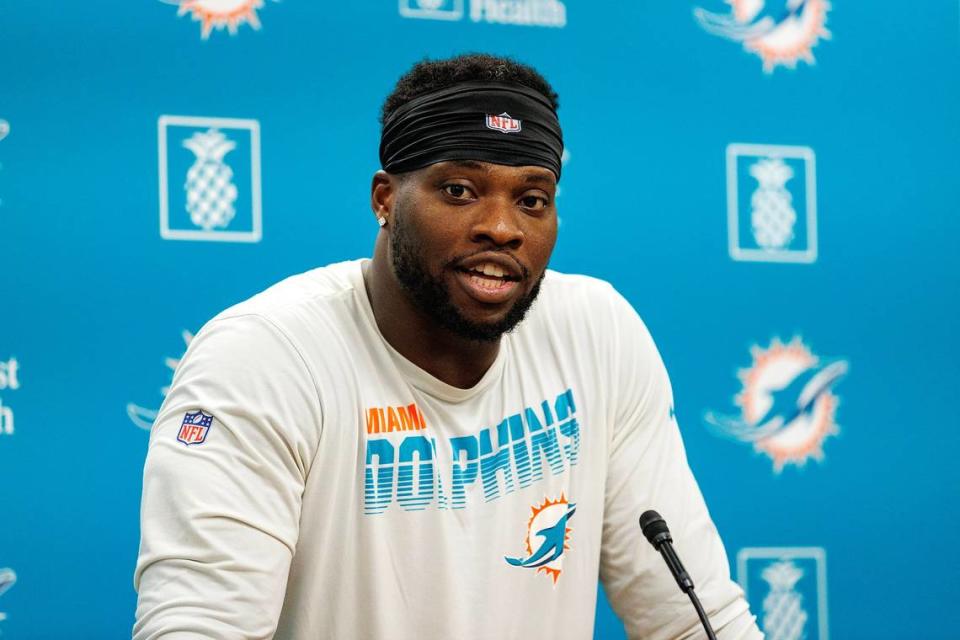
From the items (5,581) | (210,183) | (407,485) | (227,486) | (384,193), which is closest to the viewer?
(227,486)

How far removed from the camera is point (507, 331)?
5.86 feet

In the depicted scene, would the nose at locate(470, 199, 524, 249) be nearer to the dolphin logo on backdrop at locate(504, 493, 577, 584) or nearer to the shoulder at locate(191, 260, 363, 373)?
the shoulder at locate(191, 260, 363, 373)

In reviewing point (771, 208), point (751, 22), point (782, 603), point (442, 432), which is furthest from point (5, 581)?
point (751, 22)

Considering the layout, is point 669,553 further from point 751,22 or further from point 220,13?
point 751,22

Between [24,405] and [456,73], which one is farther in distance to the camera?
[24,405]

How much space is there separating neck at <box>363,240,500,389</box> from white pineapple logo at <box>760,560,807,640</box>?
1.00m

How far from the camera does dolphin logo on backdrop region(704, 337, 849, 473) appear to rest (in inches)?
100

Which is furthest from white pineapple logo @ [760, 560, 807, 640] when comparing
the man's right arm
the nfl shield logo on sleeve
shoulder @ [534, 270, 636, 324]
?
the nfl shield logo on sleeve

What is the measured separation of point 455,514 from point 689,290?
0.97 m

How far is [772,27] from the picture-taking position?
2.62m

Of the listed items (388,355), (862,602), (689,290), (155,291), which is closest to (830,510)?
(862,602)

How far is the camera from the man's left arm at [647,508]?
5.87ft

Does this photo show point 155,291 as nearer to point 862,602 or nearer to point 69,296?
point 69,296

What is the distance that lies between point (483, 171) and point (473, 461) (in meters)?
0.39
